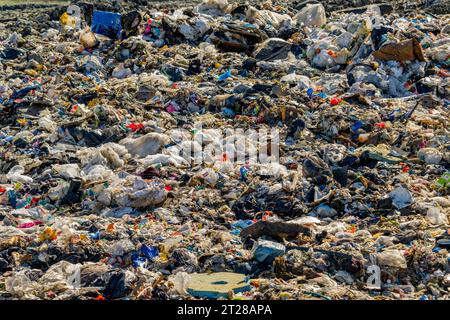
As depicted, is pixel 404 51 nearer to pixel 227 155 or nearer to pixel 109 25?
pixel 227 155

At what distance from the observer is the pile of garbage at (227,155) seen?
492 cm

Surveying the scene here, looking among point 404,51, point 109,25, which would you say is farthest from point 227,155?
point 109,25

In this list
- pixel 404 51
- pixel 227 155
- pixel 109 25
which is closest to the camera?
pixel 227 155

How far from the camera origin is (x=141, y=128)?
7520 millimetres

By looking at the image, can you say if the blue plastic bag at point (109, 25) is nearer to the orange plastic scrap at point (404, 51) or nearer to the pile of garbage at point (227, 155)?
the pile of garbage at point (227, 155)

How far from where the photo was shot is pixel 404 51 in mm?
8633

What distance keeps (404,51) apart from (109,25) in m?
4.30

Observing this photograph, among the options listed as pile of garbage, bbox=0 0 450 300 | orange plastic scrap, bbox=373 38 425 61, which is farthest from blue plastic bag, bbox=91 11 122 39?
orange plastic scrap, bbox=373 38 425 61

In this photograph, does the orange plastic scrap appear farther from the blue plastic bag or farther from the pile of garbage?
the blue plastic bag

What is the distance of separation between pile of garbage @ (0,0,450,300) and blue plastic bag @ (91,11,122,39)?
2 cm

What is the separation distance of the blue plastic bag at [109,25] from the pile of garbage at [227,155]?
21 millimetres

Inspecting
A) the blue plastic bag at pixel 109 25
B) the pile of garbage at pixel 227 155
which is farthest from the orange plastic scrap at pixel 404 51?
the blue plastic bag at pixel 109 25
